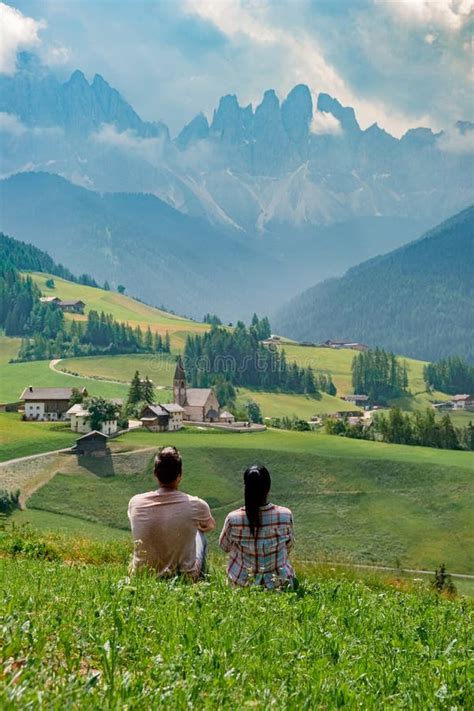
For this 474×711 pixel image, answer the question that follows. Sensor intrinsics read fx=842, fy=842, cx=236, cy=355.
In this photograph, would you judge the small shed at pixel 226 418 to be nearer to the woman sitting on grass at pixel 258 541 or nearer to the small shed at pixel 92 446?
the small shed at pixel 92 446

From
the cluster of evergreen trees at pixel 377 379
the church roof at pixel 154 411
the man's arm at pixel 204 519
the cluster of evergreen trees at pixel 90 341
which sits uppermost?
the cluster of evergreen trees at pixel 90 341

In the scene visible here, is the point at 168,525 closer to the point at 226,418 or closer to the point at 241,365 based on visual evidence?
the point at 226,418

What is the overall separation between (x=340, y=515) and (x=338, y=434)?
36.3m

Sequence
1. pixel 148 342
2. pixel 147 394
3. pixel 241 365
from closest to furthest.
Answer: pixel 147 394
pixel 241 365
pixel 148 342

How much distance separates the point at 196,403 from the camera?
4240 inches

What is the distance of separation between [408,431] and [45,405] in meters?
42.2

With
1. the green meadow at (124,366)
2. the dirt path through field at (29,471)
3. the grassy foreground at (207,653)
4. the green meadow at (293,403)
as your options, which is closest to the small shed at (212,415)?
the green meadow at (293,403)

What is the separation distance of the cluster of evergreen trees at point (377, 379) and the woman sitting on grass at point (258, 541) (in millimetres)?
172186

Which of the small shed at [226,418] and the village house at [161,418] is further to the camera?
the small shed at [226,418]

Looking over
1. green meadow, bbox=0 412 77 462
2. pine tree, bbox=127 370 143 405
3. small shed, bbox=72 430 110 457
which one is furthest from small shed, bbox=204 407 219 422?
small shed, bbox=72 430 110 457

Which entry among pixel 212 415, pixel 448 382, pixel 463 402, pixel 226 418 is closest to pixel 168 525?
pixel 226 418

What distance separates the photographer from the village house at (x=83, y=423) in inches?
3324

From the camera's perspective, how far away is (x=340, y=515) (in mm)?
65062

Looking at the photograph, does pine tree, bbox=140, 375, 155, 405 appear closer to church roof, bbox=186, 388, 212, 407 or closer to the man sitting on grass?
church roof, bbox=186, 388, 212, 407
